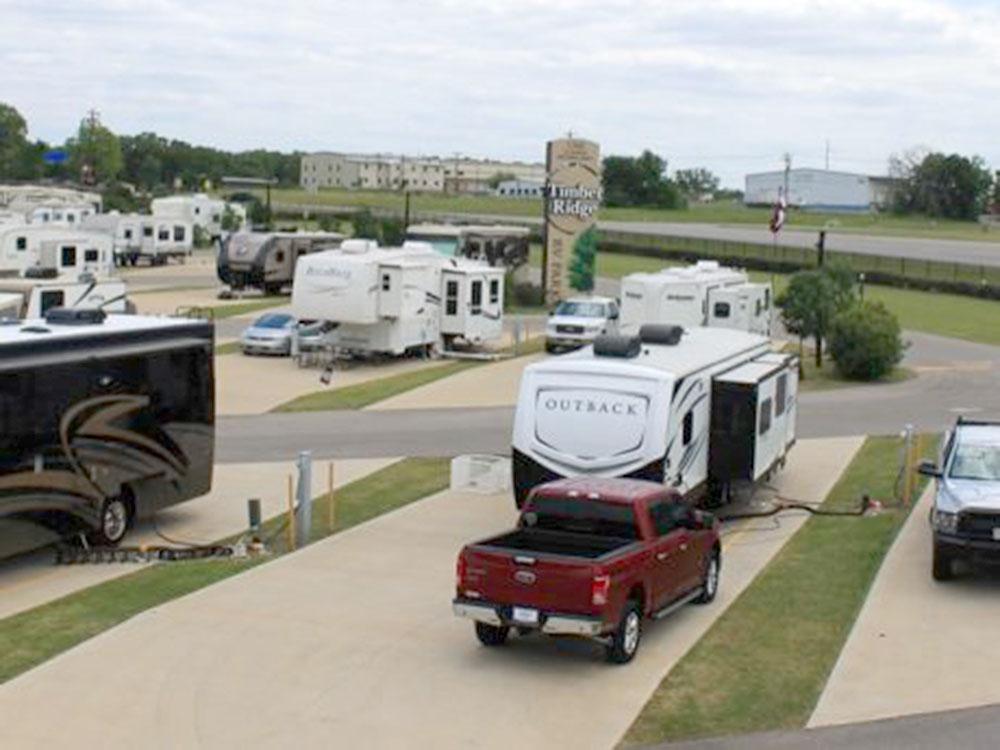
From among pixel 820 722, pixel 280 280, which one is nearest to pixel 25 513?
pixel 820 722

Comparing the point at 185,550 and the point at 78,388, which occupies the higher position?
the point at 78,388

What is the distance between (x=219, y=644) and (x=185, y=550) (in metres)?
4.49

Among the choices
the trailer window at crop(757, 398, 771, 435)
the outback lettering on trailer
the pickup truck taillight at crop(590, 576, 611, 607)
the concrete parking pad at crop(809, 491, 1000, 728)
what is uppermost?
the outback lettering on trailer

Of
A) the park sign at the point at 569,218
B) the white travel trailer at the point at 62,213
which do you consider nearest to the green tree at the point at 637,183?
the white travel trailer at the point at 62,213

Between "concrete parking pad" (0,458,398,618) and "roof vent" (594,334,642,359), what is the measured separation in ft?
17.4

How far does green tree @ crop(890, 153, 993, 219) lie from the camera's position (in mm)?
178875

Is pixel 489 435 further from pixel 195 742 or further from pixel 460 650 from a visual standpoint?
pixel 195 742

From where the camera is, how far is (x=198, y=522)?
69.3ft

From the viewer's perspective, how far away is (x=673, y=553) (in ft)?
49.3

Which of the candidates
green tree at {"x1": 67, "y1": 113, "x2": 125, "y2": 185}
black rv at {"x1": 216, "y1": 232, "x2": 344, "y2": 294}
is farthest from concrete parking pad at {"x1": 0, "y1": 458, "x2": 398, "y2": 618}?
green tree at {"x1": 67, "y1": 113, "x2": 125, "y2": 185}

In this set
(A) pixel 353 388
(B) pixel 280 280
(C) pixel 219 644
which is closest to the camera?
(C) pixel 219 644

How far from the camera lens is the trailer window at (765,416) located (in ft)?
70.6

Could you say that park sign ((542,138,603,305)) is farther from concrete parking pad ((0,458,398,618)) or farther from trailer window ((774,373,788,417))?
trailer window ((774,373,788,417))

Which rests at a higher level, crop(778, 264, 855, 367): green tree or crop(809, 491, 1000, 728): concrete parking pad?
crop(778, 264, 855, 367): green tree
